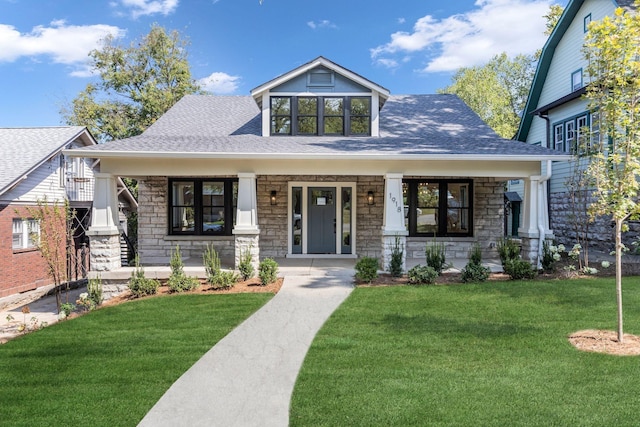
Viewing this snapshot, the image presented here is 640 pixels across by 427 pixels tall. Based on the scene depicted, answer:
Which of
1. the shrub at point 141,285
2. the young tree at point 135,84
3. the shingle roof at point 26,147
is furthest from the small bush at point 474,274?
the young tree at point 135,84

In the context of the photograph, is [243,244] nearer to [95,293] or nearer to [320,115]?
[95,293]

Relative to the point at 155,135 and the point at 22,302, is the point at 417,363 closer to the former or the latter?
the point at 155,135

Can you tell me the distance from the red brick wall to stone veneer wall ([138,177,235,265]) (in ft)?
13.0

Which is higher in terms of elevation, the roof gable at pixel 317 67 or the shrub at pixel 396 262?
the roof gable at pixel 317 67

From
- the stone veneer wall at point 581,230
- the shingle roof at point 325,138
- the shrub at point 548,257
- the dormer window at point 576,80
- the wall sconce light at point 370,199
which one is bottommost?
the shrub at point 548,257

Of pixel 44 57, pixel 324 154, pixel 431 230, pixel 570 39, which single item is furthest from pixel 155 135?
pixel 44 57

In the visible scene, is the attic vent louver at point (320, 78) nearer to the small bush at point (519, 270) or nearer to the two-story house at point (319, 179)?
the two-story house at point (319, 179)

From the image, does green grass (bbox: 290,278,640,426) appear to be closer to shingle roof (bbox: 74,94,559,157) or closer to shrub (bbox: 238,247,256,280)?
shrub (bbox: 238,247,256,280)

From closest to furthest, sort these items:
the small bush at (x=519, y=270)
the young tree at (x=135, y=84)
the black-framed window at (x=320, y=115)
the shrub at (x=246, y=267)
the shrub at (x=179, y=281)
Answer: the shrub at (x=179, y=281) < the small bush at (x=519, y=270) < the shrub at (x=246, y=267) < the black-framed window at (x=320, y=115) < the young tree at (x=135, y=84)

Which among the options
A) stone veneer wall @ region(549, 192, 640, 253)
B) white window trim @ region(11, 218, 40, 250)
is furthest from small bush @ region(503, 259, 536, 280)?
white window trim @ region(11, 218, 40, 250)

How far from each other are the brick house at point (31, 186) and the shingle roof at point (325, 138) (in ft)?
11.7

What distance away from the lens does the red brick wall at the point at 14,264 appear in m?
13.0

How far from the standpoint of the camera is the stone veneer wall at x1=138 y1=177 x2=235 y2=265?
12000 millimetres

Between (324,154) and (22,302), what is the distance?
11.2 metres
